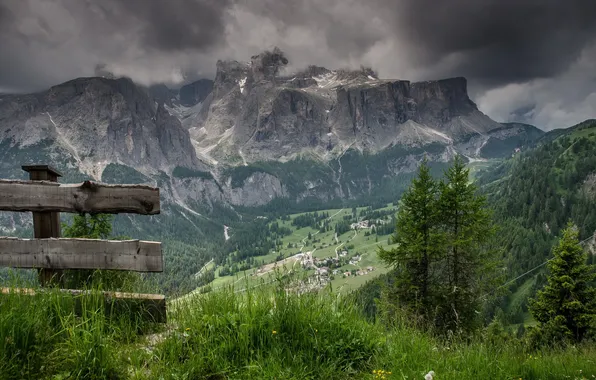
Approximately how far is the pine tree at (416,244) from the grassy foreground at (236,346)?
789 inches

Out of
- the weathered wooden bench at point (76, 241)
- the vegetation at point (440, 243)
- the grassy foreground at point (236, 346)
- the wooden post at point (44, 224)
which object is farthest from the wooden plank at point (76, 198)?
the vegetation at point (440, 243)

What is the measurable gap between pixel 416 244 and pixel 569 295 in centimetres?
1437

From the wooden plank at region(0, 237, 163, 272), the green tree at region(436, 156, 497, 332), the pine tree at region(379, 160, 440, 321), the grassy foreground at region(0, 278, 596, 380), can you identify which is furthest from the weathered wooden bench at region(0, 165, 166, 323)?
the green tree at region(436, 156, 497, 332)

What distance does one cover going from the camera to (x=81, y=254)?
6.25 m

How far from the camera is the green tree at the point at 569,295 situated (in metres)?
28.3

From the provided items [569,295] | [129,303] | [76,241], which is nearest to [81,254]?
[76,241]

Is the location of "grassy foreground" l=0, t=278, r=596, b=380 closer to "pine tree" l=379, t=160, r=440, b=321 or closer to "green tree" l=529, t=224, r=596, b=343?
"pine tree" l=379, t=160, r=440, b=321

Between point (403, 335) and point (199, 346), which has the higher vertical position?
point (199, 346)

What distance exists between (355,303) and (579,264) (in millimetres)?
31399

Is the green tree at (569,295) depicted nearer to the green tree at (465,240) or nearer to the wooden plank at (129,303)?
the green tree at (465,240)

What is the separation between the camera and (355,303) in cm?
643

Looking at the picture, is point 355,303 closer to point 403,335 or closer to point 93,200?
point 403,335

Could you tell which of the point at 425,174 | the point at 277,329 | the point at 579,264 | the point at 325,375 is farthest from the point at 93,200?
the point at 579,264

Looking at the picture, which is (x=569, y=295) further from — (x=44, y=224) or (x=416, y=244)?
(x=44, y=224)
